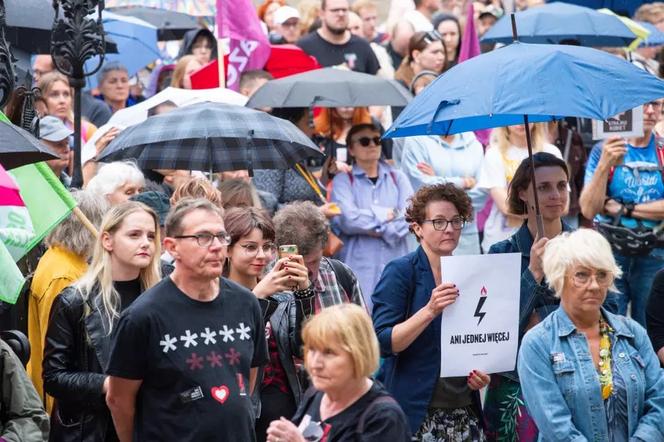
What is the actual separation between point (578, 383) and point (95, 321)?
7.56 ft

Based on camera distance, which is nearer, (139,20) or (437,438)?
(437,438)

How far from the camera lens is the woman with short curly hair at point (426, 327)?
727 centimetres

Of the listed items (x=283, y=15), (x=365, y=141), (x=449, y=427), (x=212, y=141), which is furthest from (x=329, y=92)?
(x=283, y=15)

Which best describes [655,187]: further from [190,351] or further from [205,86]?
[190,351]

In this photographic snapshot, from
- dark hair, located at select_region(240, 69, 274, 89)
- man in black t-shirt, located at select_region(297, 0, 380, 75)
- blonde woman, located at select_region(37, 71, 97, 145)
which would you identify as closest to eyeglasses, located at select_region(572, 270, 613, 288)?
blonde woman, located at select_region(37, 71, 97, 145)

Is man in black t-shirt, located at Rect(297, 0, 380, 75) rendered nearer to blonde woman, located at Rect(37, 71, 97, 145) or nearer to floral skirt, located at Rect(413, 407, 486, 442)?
blonde woman, located at Rect(37, 71, 97, 145)

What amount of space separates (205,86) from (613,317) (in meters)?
7.09

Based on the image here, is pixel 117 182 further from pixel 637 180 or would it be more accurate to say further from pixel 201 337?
pixel 637 180

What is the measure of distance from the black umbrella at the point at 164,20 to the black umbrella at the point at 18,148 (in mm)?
8979

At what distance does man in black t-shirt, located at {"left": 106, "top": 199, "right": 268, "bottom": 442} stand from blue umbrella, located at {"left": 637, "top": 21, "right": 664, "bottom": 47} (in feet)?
33.5

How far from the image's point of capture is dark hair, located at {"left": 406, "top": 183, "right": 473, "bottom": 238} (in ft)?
A: 24.8

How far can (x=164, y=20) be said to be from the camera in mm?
→ 16688

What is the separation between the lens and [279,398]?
23.4 feet

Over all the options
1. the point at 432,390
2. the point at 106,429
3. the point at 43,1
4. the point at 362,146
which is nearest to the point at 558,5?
the point at 362,146
